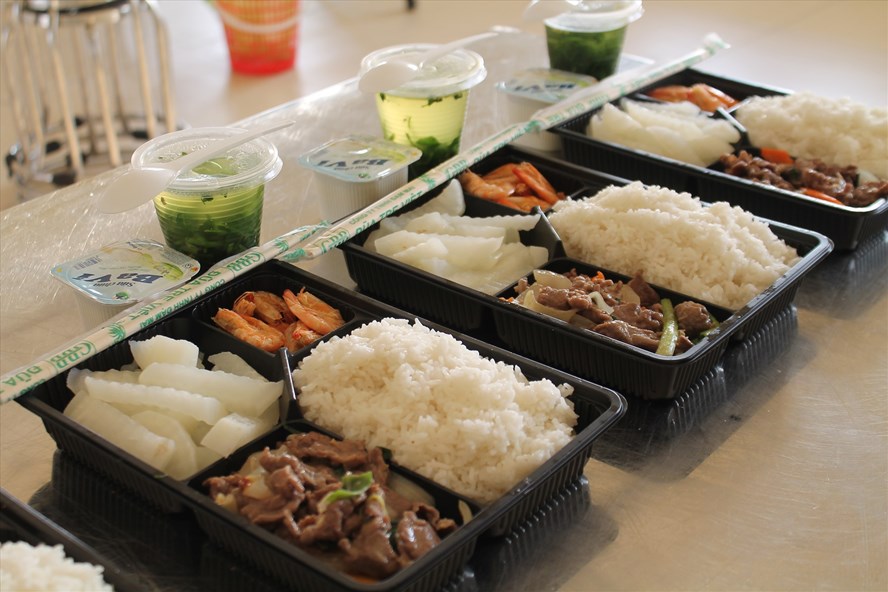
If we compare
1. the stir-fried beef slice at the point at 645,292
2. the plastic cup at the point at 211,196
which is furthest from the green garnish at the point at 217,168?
the stir-fried beef slice at the point at 645,292

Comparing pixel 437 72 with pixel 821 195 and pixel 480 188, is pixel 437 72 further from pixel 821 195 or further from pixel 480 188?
pixel 821 195

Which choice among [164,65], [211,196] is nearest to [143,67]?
[164,65]

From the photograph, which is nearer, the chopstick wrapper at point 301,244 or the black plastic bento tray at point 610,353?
the chopstick wrapper at point 301,244

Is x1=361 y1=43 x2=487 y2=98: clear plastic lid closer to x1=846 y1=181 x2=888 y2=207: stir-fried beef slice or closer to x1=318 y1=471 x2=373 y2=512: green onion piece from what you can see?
x1=846 y1=181 x2=888 y2=207: stir-fried beef slice

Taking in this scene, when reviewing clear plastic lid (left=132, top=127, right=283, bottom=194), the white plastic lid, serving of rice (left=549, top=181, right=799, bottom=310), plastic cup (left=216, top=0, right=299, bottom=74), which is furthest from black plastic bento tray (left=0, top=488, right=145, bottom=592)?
plastic cup (left=216, top=0, right=299, bottom=74)

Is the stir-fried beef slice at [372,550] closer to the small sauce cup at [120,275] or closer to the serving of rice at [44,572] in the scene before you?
the serving of rice at [44,572]

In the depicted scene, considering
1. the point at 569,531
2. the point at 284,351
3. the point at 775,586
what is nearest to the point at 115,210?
the point at 284,351
